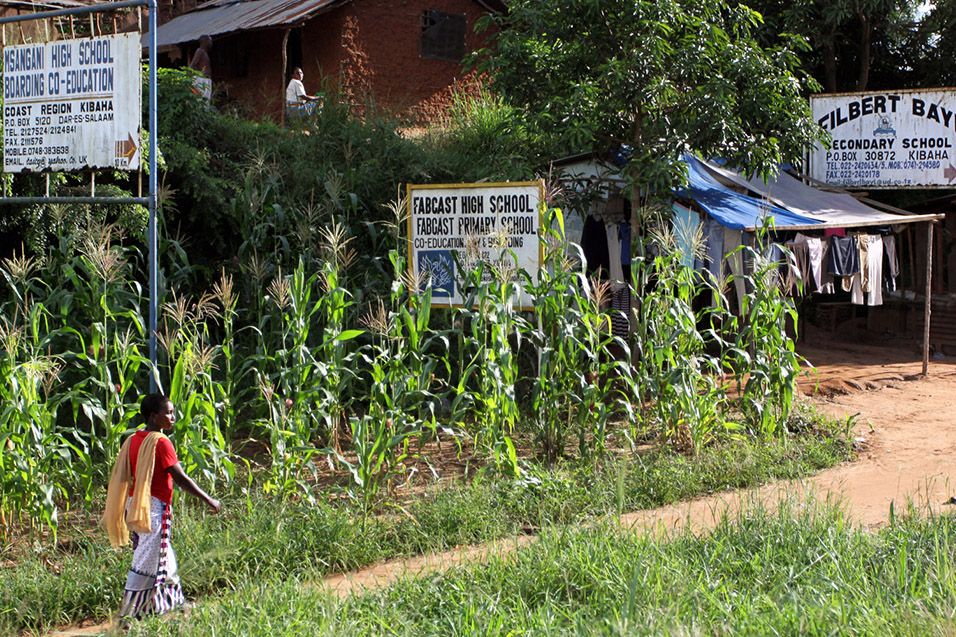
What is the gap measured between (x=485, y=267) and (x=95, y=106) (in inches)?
130

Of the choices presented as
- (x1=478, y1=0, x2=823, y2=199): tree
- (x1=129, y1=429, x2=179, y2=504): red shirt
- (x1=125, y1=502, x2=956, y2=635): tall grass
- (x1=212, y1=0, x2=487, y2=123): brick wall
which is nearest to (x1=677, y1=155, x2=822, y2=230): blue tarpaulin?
(x1=478, y1=0, x2=823, y2=199): tree

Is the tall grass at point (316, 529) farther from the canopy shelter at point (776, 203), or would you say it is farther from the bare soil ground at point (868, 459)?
the canopy shelter at point (776, 203)

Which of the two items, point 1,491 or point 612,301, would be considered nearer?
point 1,491

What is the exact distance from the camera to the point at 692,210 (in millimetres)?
11742

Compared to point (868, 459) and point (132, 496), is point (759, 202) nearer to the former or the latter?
point (868, 459)

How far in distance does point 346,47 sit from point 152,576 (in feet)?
43.6

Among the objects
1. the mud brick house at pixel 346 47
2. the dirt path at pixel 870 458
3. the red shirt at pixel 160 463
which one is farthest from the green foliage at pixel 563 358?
the mud brick house at pixel 346 47

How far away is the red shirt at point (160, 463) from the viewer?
5.12m

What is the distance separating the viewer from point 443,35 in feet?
59.7

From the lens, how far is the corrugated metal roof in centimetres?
1598

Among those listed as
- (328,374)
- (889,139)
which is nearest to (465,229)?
(328,374)

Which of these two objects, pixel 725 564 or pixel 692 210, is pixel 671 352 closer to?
pixel 725 564

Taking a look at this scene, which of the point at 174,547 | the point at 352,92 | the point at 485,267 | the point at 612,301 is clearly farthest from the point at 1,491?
the point at 352,92

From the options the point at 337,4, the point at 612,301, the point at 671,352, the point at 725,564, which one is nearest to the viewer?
the point at 725,564
